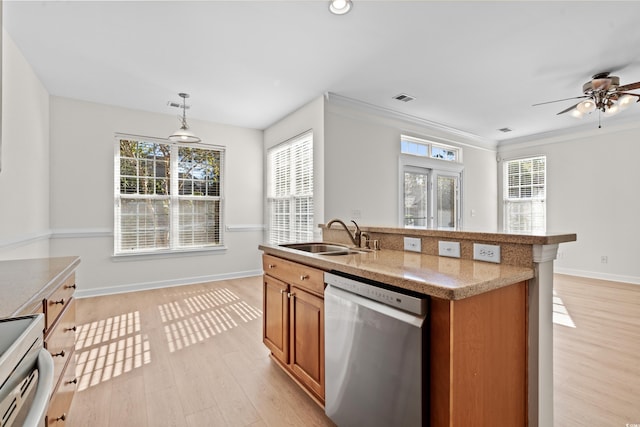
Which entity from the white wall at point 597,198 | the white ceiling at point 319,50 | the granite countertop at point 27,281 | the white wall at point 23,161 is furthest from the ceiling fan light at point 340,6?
the white wall at point 597,198

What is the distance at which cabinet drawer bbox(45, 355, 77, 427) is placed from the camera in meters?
1.30

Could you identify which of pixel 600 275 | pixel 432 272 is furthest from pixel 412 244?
pixel 600 275

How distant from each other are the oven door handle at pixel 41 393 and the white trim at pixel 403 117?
3906mm

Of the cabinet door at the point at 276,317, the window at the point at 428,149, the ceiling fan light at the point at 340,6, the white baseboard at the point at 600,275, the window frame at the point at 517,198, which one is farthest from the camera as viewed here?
the window frame at the point at 517,198

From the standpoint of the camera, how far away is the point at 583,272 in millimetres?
5500

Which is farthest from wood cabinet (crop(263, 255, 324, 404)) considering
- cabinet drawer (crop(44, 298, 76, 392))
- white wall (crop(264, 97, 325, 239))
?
white wall (crop(264, 97, 325, 239))

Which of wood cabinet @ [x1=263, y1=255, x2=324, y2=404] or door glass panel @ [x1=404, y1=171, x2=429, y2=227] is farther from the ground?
door glass panel @ [x1=404, y1=171, x2=429, y2=227]

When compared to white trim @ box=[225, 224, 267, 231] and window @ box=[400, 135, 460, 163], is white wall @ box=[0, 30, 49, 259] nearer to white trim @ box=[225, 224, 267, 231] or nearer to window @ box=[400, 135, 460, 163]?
white trim @ box=[225, 224, 267, 231]

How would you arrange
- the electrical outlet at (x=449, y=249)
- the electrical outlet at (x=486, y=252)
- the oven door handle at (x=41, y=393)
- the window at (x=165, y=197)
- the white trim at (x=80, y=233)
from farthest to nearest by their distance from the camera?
1. the window at (x=165, y=197)
2. the white trim at (x=80, y=233)
3. the electrical outlet at (x=449, y=249)
4. the electrical outlet at (x=486, y=252)
5. the oven door handle at (x=41, y=393)

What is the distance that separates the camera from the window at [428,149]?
5.15 m

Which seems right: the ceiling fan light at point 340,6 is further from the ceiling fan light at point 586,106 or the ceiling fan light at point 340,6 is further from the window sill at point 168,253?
the window sill at point 168,253

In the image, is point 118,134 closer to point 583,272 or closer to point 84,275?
point 84,275

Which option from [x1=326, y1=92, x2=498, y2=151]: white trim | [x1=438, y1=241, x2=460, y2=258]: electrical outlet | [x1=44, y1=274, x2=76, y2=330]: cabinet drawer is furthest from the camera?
[x1=326, y1=92, x2=498, y2=151]: white trim

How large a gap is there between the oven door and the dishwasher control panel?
43.3 inches
